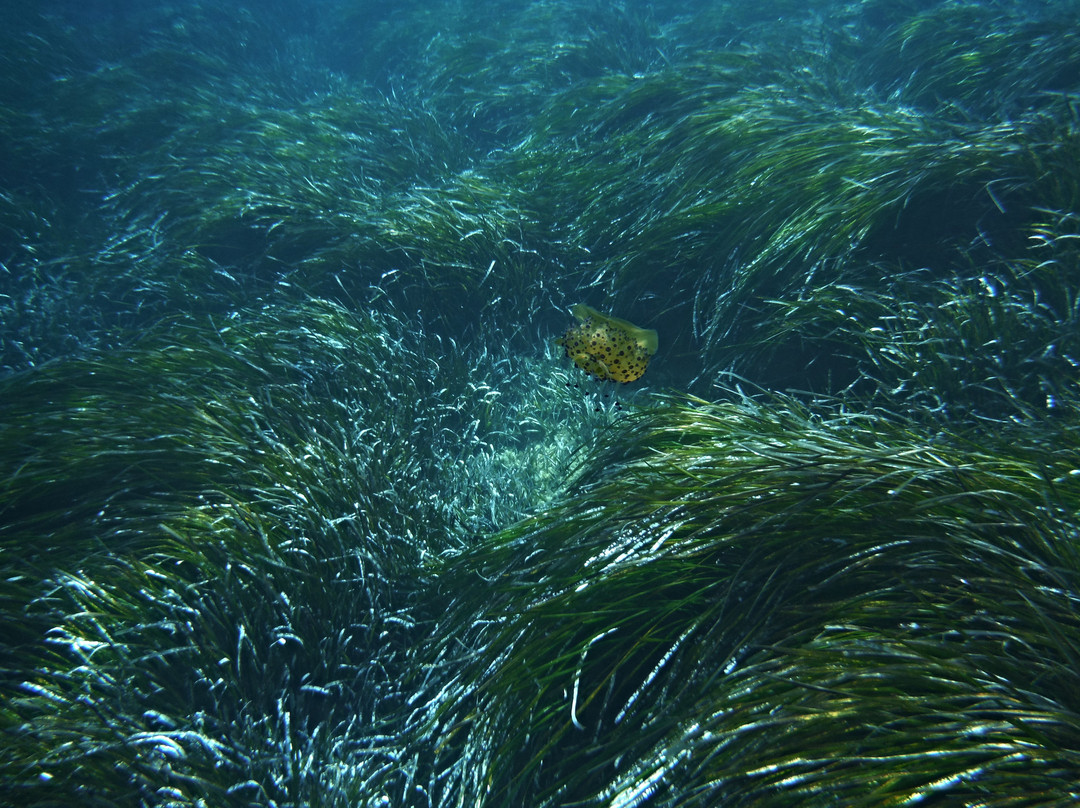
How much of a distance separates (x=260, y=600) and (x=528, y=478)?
156 centimetres

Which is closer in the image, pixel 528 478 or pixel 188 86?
pixel 528 478

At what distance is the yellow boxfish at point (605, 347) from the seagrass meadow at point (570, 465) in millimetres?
196

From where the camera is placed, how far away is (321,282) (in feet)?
14.1

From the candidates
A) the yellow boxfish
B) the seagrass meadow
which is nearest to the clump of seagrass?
the seagrass meadow

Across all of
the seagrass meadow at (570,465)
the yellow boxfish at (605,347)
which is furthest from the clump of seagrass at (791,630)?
the yellow boxfish at (605,347)

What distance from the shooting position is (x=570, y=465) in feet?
10.7

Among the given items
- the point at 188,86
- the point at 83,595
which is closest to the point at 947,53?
the point at 83,595

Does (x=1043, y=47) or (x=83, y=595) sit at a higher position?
(x=1043, y=47)

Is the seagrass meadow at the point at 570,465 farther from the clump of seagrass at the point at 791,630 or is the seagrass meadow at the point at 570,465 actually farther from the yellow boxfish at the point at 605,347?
the yellow boxfish at the point at 605,347

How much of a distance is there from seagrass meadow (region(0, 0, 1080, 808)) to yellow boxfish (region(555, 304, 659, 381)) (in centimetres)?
20

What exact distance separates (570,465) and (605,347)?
2.56 feet

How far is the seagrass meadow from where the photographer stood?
1.39 metres

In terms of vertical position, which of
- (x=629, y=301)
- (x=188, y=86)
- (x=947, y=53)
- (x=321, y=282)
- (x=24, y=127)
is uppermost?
(x=188, y=86)

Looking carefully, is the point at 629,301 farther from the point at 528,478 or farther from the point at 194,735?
the point at 194,735
